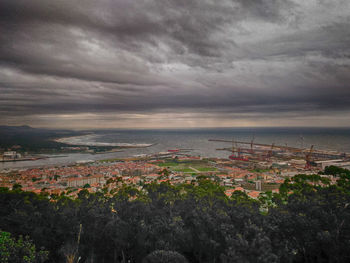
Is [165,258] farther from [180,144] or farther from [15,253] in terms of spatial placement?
[180,144]

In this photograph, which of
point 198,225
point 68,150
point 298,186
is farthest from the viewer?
point 68,150

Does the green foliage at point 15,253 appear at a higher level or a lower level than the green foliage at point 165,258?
higher

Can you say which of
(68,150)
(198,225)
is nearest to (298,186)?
(198,225)

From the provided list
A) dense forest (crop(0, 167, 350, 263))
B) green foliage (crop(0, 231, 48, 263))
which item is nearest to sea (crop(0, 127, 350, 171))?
dense forest (crop(0, 167, 350, 263))

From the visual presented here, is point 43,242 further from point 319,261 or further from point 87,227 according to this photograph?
point 319,261

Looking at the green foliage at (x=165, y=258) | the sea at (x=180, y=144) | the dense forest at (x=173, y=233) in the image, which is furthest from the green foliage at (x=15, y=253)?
the sea at (x=180, y=144)

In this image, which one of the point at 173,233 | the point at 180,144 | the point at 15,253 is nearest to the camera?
the point at 15,253

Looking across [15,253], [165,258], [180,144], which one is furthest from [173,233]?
[180,144]

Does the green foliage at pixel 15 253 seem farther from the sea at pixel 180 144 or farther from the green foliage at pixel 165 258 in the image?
the sea at pixel 180 144
